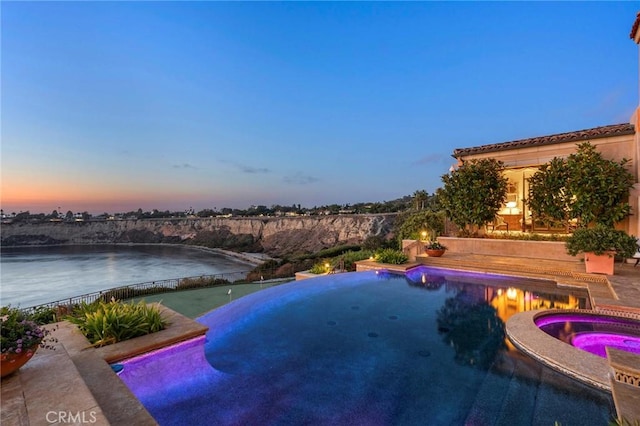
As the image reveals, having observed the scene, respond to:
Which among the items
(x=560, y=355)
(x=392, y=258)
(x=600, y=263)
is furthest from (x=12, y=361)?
(x=600, y=263)

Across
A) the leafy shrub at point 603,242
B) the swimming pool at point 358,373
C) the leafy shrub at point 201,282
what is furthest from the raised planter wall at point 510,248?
the leafy shrub at point 201,282

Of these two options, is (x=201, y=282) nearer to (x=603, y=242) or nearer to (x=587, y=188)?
(x=603, y=242)

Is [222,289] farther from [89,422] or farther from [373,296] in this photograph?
[89,422]

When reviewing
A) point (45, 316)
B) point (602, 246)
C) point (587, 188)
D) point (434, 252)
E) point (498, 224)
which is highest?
point (587, 188)

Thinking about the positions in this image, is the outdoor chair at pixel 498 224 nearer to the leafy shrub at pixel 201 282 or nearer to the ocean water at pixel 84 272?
the leafy shrub at pixel 201 282

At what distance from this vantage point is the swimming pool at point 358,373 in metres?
3.11

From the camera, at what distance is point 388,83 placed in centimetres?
2558

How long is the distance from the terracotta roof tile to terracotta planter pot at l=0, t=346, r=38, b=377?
1653 centimetres

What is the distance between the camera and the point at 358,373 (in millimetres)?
4004

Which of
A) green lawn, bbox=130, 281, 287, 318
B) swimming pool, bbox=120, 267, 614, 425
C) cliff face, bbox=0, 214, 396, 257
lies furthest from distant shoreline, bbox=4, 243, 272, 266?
swimming pool, bbox=120, 267, 614, 425

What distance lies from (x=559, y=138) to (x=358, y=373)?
14.0 m

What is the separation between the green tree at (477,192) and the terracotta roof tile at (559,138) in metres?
1.05

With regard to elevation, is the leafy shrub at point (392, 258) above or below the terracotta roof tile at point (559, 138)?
below

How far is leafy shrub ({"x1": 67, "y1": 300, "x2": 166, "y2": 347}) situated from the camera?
4.29 meters
